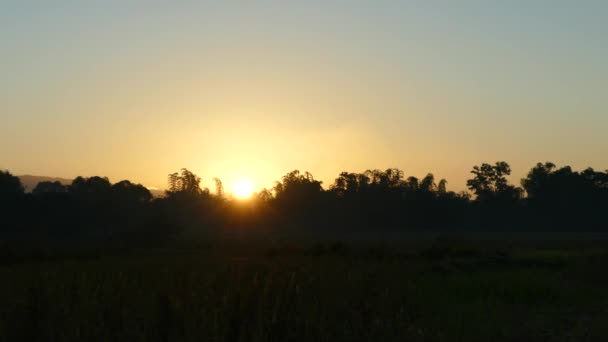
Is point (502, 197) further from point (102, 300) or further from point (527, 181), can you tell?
point (102, 300)

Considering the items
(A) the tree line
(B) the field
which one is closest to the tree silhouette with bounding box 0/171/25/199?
(A) the tree line

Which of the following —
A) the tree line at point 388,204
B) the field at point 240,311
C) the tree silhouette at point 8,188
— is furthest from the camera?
the tree line at point 388,204

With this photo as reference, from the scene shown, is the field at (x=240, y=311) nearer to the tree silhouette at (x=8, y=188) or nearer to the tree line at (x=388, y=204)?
the tree silhouette at (x=8, y=188)

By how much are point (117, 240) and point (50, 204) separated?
47.8 ft

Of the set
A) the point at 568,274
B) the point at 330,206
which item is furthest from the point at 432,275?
the point at 330,206

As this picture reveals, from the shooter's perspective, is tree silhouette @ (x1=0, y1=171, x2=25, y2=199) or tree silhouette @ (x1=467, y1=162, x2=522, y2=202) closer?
tree silhouette @ (x1=0, y1=171, x2=25, y2=199)

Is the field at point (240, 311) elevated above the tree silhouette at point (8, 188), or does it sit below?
below

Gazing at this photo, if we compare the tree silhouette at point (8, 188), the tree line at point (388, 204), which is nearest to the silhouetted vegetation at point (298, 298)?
the tree silhouette at point (8, 188)

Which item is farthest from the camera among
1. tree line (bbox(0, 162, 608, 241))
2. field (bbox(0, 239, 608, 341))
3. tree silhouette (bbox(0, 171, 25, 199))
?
tree line (bbox(0, 162, 608, 241))

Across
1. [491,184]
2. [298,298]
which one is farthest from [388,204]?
[298,298]

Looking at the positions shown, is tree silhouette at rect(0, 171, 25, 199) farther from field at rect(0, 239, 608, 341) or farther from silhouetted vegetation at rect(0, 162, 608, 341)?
field at rect(0, 239, 608, 341)

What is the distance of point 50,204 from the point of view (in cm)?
6800

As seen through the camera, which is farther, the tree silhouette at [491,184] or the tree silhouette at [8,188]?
the tree silhouette at [491,184]

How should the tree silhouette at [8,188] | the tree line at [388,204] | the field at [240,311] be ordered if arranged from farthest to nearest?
the tree line at [388,204], the tree silhouette at [8,188], the field at [240,311]
